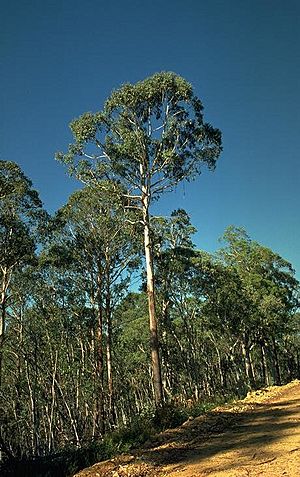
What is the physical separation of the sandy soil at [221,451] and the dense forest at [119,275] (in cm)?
275

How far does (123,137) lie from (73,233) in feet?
26.0

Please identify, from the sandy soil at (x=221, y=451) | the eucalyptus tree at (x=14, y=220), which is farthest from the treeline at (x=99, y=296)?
the sandy soil at (x=221, y=451)

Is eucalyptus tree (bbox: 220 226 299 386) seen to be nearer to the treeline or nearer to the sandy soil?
the treeline

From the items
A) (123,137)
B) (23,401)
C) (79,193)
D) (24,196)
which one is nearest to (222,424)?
(123,137)

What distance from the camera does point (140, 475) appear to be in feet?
20.2

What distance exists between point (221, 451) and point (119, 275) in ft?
54.1

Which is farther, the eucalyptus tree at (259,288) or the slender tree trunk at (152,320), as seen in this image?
the eucalyptus tree at (259,288)

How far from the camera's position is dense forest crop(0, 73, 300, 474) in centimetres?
1744

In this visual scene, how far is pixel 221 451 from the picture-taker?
710 cm

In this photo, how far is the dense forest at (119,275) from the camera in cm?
1744

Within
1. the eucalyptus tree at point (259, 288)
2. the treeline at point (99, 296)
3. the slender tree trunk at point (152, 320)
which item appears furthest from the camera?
the eucalyptus tree at point (259, 288)

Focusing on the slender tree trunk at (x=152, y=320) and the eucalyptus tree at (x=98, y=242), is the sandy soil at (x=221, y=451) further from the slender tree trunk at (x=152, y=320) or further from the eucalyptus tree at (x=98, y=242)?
the eucalyptus tree at (x=98, y=242)

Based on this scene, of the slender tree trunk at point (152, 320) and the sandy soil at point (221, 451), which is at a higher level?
the slender tree trunk at point (152, 320)

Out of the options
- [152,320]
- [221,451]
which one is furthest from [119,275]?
[221,451]
